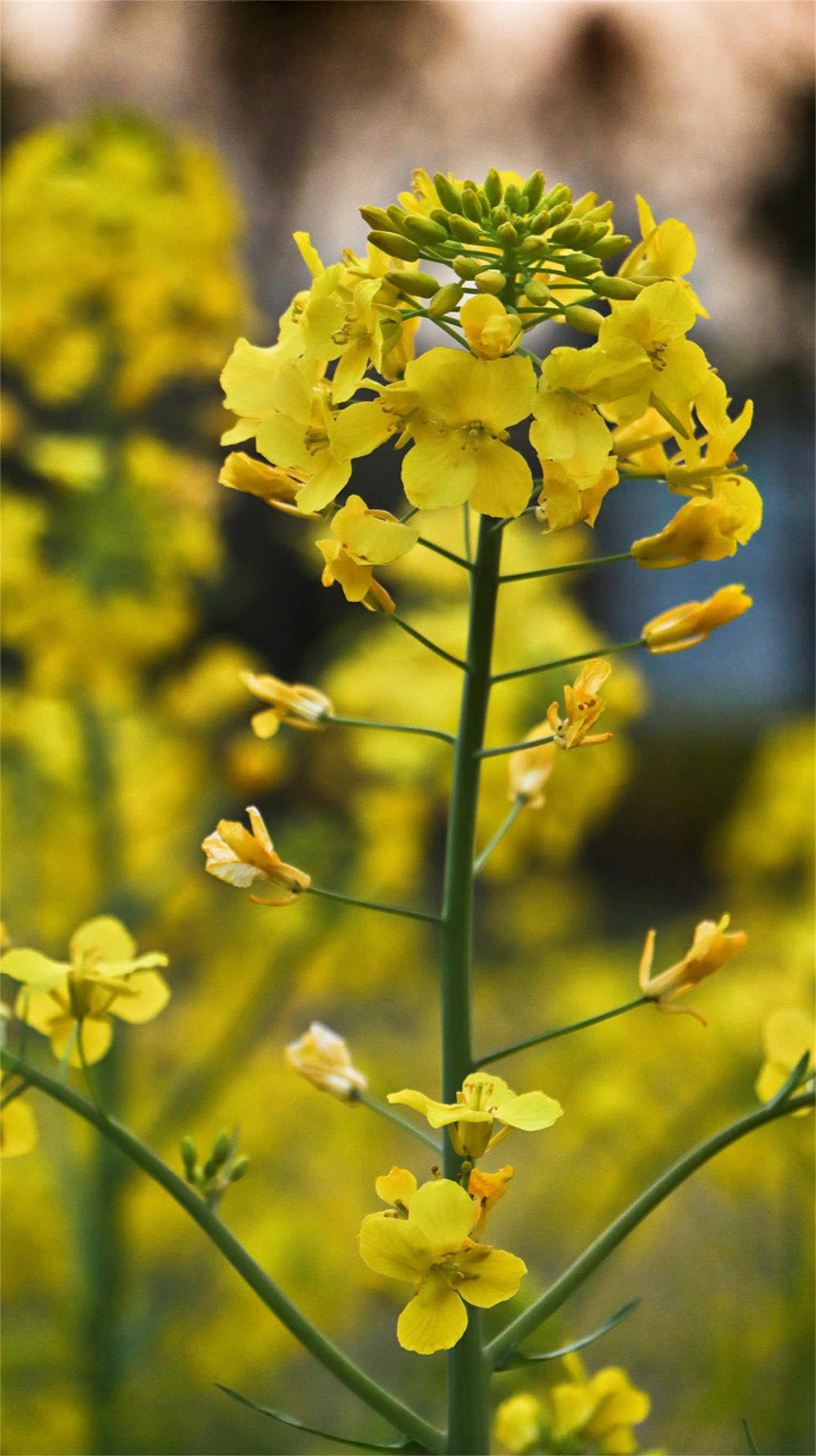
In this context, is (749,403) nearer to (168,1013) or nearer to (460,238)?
(460,238)

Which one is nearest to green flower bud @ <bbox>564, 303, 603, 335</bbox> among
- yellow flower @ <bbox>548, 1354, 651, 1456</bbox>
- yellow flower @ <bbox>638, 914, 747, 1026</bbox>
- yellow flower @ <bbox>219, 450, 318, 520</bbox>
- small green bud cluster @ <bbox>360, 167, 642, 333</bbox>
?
small green bud cluster @ <bbox>360, 167, 642, 333</bbox>

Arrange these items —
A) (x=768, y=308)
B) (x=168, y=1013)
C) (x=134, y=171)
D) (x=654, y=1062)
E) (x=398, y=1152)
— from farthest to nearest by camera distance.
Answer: (x=768, y=308), (x=168, y=1013), (x=398, y=1152), (x=654, y=1062), (x=134, y=171)

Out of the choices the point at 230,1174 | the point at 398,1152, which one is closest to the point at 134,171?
the point at 230,1174

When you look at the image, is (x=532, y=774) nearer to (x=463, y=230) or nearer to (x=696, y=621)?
(x=696, y=621)

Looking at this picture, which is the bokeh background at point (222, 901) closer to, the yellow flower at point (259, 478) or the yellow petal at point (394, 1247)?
the yellow flower at point (259, 478)

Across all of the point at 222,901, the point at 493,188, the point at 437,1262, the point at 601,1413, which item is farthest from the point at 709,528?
Answer: the point at 222,901

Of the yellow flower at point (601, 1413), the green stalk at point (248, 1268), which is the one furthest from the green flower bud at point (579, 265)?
the yellow flower at point (601, 1413)
